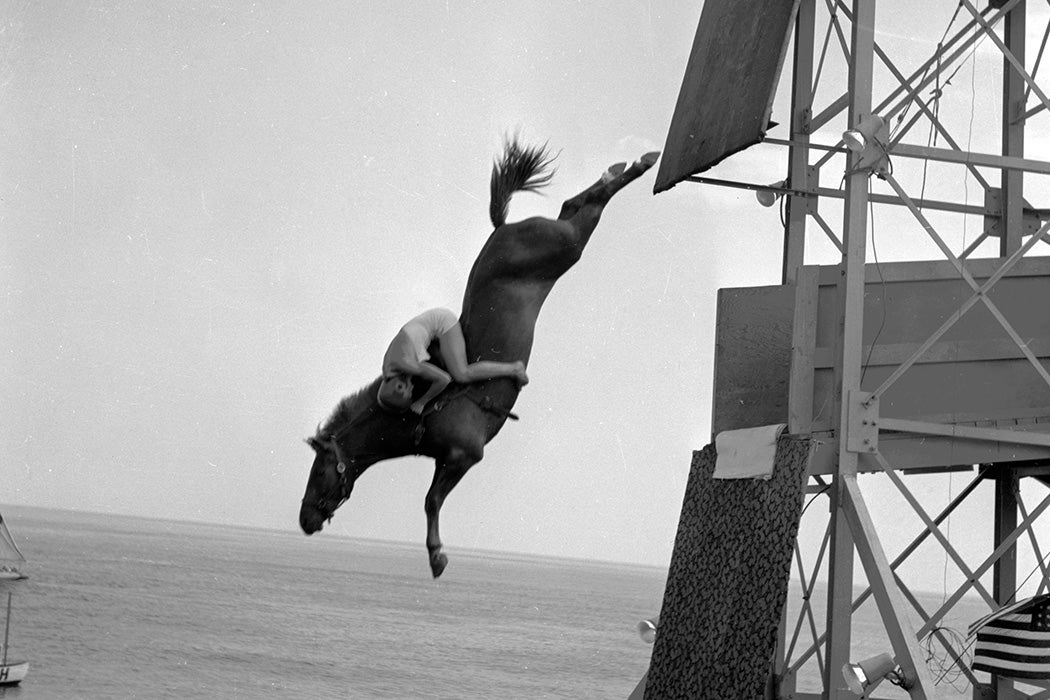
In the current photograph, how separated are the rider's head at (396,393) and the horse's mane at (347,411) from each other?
29 centimetres

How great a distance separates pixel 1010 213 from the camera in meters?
8.43

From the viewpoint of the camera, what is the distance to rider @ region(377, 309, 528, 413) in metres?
13.3

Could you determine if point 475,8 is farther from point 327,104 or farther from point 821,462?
point 821,462

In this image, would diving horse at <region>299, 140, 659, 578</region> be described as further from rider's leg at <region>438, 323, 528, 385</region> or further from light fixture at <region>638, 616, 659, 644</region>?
light fixture at <region>638, 616, 659, 644</region>

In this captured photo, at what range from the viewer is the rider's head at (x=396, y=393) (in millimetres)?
13242

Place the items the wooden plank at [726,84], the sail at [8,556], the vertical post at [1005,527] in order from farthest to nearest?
the sail at [8,556]
the vertical post at [1005,527]
the wooden plank at [726,84]

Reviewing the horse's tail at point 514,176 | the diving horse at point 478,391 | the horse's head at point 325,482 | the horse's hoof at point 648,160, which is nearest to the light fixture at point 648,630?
the diving horse at point 478,391

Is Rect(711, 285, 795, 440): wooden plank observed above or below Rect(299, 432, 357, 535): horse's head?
above

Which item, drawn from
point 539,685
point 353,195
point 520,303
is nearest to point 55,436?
point 353,195

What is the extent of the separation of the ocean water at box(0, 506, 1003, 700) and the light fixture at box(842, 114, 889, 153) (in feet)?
120

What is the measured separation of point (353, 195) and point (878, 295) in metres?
34.7

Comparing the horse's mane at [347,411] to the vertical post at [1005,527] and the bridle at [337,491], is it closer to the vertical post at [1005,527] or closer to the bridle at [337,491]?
the bridle at [337,491]

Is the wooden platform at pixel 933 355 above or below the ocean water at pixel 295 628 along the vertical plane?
above

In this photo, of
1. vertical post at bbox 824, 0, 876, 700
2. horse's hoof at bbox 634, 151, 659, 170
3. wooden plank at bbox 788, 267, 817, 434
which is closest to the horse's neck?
horse's hoof at bbox 634, 151, 659, 170
